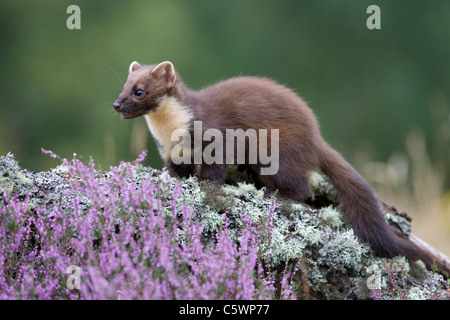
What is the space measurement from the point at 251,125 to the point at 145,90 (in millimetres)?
865

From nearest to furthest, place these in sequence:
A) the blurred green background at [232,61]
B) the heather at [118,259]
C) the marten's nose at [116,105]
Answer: the heather at [118,259] < the marten's nose at [116,105] < the blurred green background at [232,61]

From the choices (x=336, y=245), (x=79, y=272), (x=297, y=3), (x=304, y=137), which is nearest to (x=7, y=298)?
(x=79, y=272)

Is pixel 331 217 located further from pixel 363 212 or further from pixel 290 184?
pixel 290 184

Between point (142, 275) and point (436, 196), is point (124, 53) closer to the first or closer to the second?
point (436, 196)

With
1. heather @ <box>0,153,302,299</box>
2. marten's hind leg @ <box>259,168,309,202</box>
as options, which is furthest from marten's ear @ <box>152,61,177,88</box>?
heather @ <box>0,153,302,299</box>

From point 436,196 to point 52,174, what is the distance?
4950 mm

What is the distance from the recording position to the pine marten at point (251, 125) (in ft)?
15.5

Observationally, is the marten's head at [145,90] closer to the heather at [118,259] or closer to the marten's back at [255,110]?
the marten's back at [255,110]

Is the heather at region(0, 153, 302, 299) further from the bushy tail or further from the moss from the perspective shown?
the bushy tail

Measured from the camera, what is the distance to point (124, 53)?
551 inches

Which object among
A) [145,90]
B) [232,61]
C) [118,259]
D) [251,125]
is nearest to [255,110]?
[251,125]

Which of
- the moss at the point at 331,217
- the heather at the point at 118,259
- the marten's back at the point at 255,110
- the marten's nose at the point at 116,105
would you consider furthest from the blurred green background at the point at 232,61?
the heather at the point at 118,259

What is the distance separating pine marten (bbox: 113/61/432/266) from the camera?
4719mm

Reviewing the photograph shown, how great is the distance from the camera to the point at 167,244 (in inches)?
118
